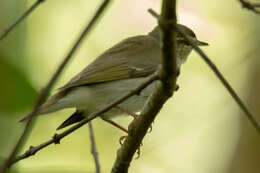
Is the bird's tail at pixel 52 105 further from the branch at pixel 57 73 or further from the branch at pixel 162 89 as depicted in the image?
the branch at pixel 57 73

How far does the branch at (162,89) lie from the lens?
176 centimetres

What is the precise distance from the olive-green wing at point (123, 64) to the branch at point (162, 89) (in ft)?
4.05

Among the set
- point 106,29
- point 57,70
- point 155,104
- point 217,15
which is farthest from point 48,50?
point 57,70

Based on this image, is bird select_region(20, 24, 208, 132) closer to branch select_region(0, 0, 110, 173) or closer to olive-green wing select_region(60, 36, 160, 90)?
olive-green wing select_region(60, 36, 160, 90)

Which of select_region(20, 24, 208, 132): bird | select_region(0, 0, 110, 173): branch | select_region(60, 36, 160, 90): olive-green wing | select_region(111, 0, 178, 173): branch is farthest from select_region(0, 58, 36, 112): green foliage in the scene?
select_region(0, 0, 110, 173): branch

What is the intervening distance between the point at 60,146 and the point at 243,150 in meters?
1.87

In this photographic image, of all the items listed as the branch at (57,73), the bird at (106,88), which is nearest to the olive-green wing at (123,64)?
the bird at (106,88)

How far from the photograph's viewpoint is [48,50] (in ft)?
18.7

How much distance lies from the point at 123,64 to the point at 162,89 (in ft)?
7.12

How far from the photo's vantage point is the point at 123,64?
444cm

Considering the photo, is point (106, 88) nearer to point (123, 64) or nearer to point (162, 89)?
point (123, 64)

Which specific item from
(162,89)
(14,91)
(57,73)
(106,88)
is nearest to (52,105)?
(106,88)

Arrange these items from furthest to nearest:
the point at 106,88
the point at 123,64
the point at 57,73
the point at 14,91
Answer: the point at 123,64, the point at 106,88, the point at 14,91, the point at 57,73

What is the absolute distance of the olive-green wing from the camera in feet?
13.6
